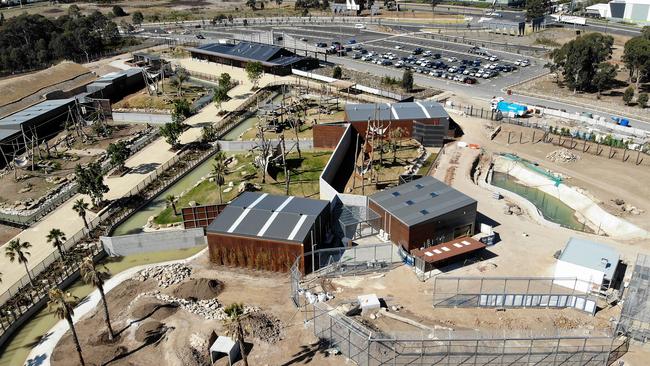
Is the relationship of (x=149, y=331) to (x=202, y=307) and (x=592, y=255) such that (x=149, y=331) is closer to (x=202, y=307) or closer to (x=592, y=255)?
(x=202, y=307)

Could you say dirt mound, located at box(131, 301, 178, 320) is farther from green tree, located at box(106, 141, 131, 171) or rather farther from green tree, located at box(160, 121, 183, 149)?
green tree, located at box(160, 121, 183, 149)

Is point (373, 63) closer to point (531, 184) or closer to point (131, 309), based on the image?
point (531, 184)

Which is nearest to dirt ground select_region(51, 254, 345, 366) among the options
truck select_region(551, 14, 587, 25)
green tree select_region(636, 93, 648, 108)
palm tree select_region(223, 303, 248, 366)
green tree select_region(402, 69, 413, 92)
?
palm tree select_region(223, 303, 248, 366)

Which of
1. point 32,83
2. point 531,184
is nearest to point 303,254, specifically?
point 531,184

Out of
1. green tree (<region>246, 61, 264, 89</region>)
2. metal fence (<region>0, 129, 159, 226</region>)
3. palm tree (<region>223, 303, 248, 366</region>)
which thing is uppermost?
green tree (<region>246, 61, 264, 89</region>)

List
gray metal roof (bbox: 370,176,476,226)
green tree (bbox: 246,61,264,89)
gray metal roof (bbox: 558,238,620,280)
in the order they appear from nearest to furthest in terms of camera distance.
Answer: gray metal roof (bbox: 558,238,620,280) < gray metal roof (bbox: 370,176,476,226) < green tree (bbox: 246,61,264,89)

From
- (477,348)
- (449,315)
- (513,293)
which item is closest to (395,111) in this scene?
(513,293)

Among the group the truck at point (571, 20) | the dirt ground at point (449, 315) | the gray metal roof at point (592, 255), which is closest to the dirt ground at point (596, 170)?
the gray metal roof at point (592, 255)
